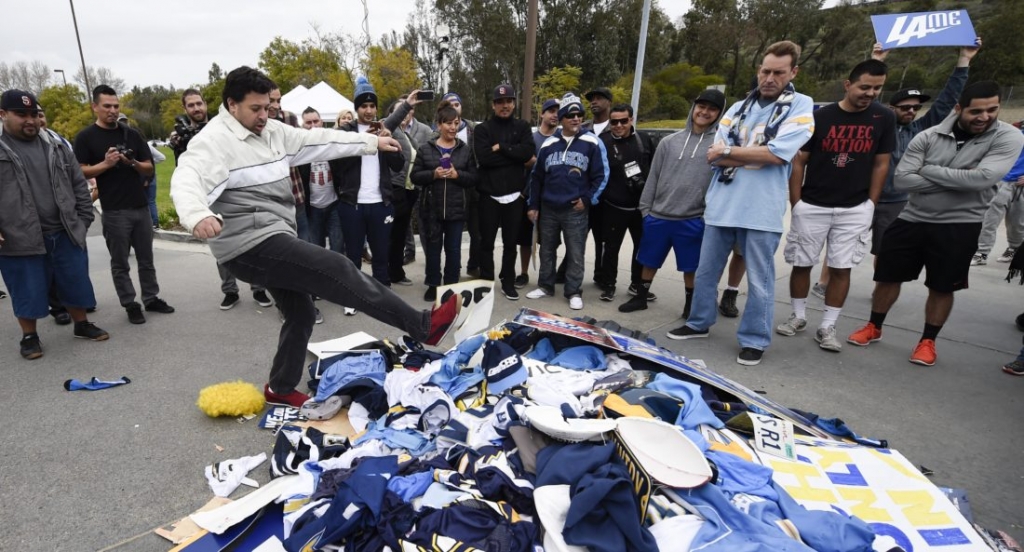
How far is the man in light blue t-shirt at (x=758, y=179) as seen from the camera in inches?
141

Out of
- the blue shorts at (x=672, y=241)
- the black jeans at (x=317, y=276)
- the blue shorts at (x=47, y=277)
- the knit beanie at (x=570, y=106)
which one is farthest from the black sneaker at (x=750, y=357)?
the blue shorts at (x=47, y=277)

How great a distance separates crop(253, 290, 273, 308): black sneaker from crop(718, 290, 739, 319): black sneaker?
14.8ft

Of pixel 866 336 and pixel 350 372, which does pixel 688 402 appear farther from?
pixel 866 336

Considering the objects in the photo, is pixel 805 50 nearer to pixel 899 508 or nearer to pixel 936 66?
pixel 936 66

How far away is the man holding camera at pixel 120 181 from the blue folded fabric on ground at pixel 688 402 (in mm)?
4573

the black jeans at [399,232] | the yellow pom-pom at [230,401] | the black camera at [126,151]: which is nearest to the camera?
the yellow pom-pom at [230,401]

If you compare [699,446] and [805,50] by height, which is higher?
[805,50]

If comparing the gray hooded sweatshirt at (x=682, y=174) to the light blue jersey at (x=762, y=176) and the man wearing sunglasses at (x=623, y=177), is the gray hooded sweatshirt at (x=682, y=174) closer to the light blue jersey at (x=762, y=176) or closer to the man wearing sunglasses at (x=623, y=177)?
the man wearing sunglasses at (x=623, y=177)

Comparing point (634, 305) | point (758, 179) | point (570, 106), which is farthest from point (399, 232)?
point (758, 179)

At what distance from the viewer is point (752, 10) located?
4031cm

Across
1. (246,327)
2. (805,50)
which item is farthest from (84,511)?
(805,50)

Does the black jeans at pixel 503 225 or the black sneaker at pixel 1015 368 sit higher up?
the black jeans at pixel 503 225

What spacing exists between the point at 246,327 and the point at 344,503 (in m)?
3.19

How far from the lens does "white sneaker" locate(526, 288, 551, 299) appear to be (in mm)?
5445
